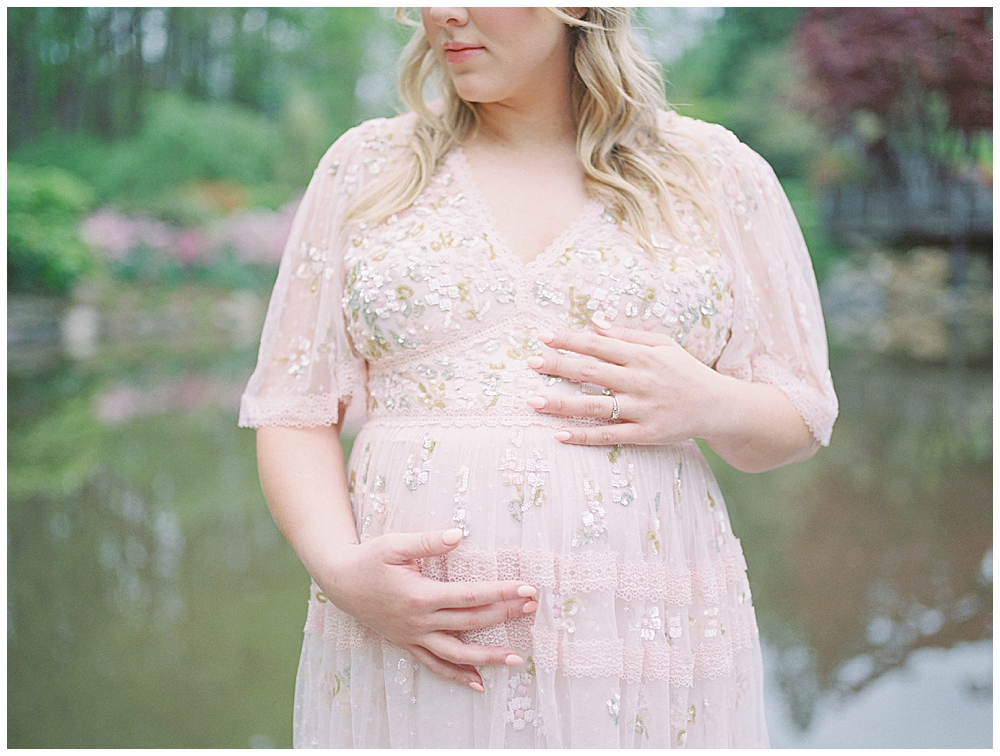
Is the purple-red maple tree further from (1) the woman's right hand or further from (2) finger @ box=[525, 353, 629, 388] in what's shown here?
(1) the woman's right hand

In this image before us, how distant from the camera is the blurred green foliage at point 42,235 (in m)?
9.29

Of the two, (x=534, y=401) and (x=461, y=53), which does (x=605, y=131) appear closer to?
(x=461, y=53)

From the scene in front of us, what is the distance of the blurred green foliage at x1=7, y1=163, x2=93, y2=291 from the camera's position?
9.29m

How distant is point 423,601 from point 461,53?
724mm

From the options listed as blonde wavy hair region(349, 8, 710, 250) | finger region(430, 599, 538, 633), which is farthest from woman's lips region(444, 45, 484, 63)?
finger region(430, 599, 538, 633)

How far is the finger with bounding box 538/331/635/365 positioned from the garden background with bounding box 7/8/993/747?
1.88ft

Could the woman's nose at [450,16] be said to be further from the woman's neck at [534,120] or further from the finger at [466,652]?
the finger at [466,652]

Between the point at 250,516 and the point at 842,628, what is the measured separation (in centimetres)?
321

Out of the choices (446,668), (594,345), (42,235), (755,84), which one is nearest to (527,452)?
(594,345)

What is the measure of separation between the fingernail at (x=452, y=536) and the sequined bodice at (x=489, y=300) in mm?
173

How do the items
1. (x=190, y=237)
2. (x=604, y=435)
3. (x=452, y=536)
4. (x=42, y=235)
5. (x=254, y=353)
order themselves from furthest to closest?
1. (x=190, y=237)
2. (x=254, y=353)
3. (x=42, y=235)
4. (x=604, y=435)
5. (x=452, y=536)

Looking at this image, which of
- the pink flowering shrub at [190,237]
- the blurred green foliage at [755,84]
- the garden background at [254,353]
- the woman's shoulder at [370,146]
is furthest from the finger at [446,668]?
the blurred green foliage at [755,84]

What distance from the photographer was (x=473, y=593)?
43.3 inches

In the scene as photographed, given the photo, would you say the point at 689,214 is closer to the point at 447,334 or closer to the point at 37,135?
the point at 447,334
